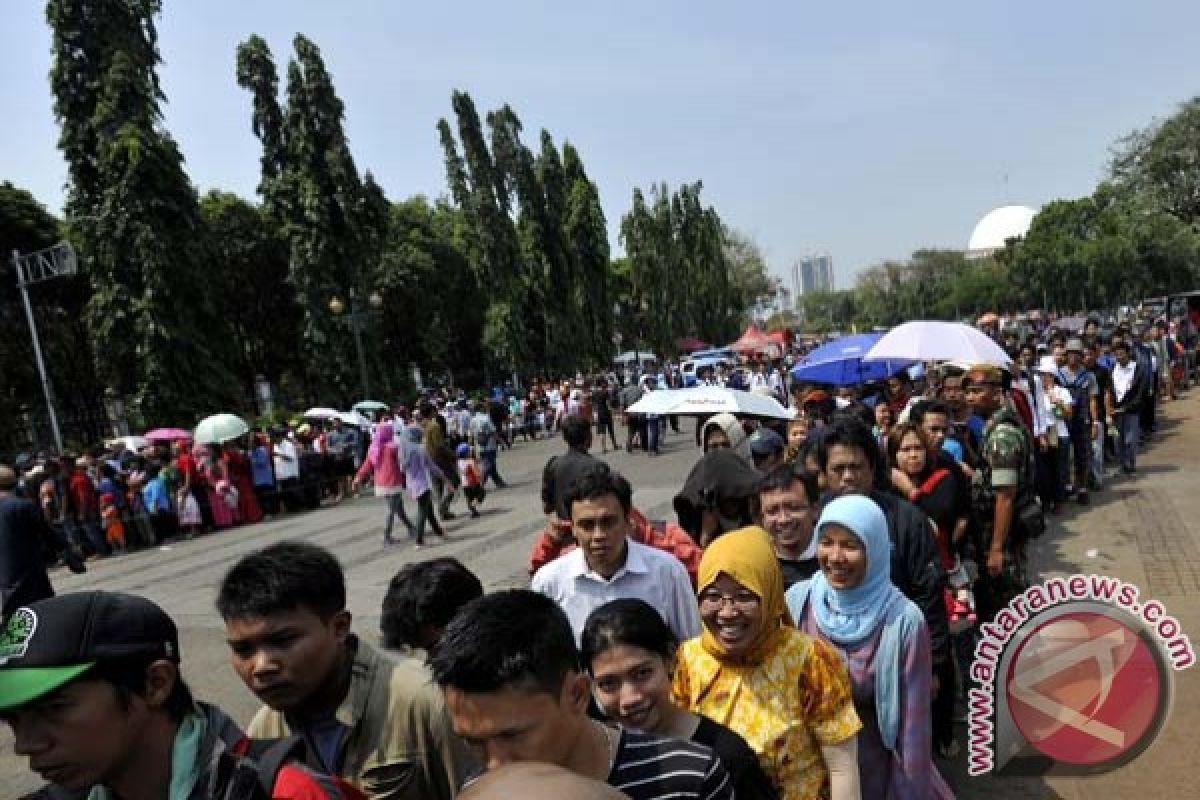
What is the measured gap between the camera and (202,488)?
14859 mm

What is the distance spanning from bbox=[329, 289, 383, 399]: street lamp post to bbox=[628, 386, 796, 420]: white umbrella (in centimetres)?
1954

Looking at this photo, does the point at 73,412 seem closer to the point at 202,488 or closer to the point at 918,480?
the point at 202,488

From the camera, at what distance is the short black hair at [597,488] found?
3.11m

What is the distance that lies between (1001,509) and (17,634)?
4674mm

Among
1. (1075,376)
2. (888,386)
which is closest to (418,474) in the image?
(888,386)

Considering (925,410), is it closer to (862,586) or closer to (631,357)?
(862,586)

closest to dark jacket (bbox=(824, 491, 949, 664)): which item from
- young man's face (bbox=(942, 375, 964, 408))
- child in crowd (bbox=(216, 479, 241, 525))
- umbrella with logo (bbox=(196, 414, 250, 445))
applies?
young man's face (bbox=(942, 375, 964, 408))

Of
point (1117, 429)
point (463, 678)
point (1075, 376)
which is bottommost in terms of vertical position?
point (1117, 429)

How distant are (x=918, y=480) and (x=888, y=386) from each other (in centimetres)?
578

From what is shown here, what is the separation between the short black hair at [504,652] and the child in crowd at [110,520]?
14.3 meters

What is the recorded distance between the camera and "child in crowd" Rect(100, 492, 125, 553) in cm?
1373

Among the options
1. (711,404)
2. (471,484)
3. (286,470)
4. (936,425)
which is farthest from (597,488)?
(286,470)

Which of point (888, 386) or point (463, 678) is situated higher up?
point (463, 678)

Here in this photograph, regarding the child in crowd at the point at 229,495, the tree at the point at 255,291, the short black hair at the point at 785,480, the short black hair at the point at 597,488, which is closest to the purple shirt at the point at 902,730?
the short black hair at the point at 785,480
